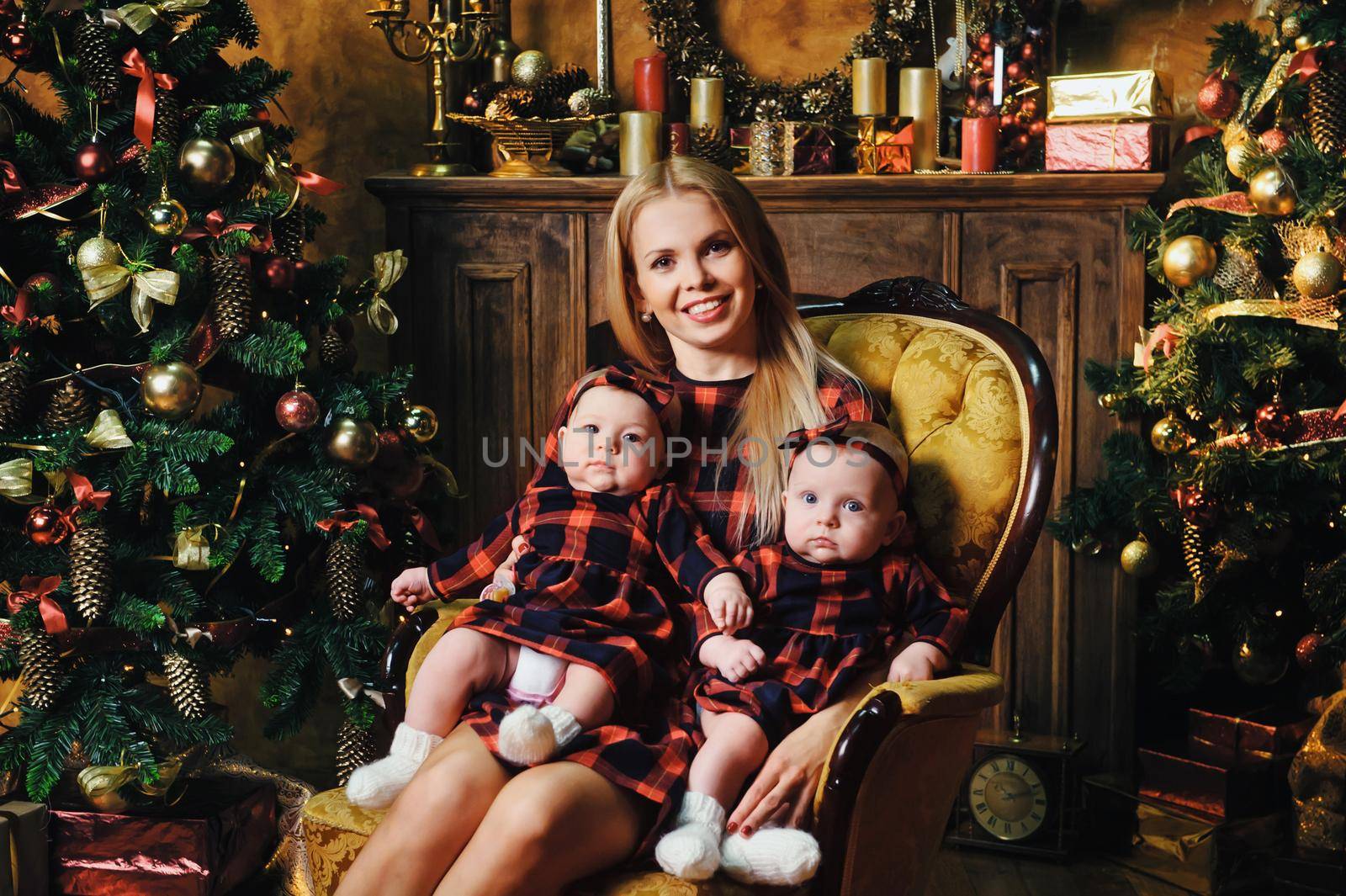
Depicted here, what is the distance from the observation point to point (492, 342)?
3426mm

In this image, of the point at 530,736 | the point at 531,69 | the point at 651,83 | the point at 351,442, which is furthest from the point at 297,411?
the point at 651,83

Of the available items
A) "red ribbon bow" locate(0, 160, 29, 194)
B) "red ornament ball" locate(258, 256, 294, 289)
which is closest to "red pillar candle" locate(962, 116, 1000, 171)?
"red ornament ball" locate(258, 256, 294, 289)

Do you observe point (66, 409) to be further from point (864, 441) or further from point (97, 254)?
point (864, 441)

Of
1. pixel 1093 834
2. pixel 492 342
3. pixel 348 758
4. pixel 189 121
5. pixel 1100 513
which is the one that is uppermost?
pixel 189 121

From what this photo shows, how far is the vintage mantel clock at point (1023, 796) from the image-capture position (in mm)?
2998

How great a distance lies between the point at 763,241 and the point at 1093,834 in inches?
69.3

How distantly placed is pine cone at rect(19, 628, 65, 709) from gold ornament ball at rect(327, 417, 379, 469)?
63 centimetres

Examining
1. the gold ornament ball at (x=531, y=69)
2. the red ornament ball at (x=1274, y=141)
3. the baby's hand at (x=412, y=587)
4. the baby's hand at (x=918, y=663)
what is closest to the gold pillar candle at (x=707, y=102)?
the gold ornament ball at (x=531, y=69)

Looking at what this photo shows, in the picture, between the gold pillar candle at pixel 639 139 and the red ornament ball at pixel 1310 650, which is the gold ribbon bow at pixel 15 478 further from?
the red ornament ball at pixel 1310 650

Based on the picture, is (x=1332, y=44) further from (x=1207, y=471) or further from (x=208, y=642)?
(x=208, y=642)

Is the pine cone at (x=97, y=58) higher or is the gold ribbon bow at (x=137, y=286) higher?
the pine cone at (x=97, y=58)

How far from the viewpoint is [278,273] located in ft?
8.41

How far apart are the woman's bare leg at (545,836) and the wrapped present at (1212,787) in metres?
1.85

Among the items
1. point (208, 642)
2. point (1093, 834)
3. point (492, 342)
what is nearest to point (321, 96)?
point (492, 342)
